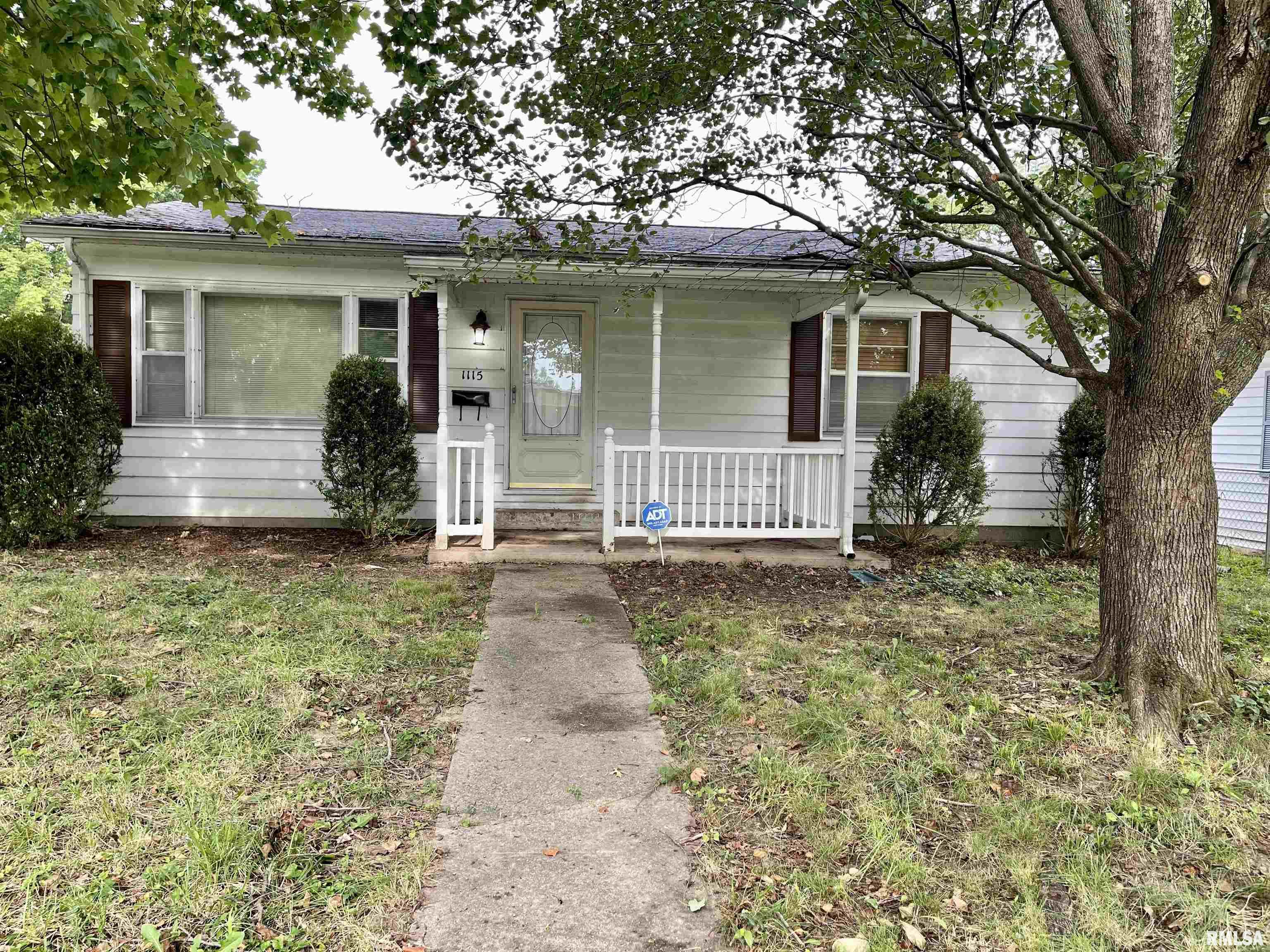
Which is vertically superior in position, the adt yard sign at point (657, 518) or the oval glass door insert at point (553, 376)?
the oval glass door insert at point (553, 376)

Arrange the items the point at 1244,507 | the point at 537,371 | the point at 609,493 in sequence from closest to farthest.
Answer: the point at 609,493, the point at 537,371, the point at 1244,507

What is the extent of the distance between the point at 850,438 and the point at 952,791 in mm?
4766

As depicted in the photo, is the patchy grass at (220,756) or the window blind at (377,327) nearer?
the patchy grass at (220,756)

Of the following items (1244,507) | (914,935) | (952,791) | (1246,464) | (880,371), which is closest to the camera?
(914,935)

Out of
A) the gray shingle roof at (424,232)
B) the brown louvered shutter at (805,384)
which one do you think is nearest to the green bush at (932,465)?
the brown louvered shutter at (805,384)

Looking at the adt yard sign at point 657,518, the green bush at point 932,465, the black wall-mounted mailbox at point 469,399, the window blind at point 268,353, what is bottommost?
the adt yard sign at point 657,518

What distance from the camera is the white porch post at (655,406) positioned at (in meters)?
6.91

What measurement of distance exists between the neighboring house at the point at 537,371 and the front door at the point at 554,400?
24 mm

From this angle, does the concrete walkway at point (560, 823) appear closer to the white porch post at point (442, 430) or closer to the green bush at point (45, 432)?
the white porch post at point (442, 430)

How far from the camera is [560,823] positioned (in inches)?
98.2

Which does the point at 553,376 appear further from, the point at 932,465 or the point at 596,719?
the point at 596,719

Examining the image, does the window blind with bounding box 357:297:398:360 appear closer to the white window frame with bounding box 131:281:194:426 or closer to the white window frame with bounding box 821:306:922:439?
the white window frame with bounding box 131:281:194:426

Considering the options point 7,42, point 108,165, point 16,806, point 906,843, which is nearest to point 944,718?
point 906,843

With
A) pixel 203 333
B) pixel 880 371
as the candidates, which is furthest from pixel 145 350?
pixel 880 371
